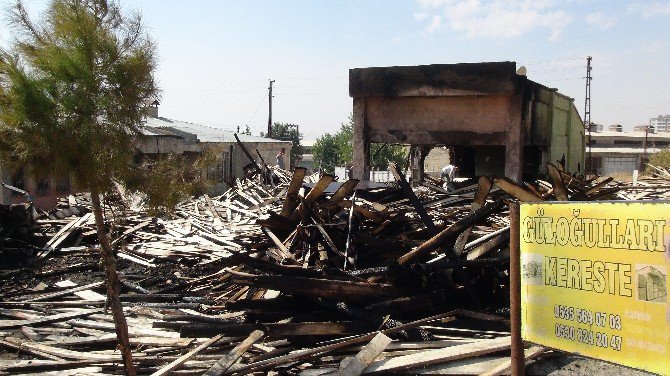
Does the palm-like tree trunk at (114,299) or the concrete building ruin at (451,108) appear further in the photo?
the concrete building ruin at (451,108)

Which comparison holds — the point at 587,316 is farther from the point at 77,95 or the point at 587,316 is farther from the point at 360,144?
the point at 360,144

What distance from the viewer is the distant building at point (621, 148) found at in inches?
2452

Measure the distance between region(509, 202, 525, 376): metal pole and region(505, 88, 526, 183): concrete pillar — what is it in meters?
11.4

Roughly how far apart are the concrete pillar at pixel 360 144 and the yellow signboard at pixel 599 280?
12.6m

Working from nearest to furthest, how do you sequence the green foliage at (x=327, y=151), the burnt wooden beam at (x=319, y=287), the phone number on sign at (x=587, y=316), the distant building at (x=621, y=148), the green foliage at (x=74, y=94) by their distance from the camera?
the phone number on sign at (x=587, y=316) → the green foliage at (x=74, y=94) → the burnt wooden beam at (x=319, y=287) → the distant building at (x=621, y=148) → the green foliage at (x=327, y=151)

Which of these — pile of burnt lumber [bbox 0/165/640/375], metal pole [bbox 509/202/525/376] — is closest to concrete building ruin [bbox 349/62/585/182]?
pile of burnt lumber [bbox 0/165/640/375]

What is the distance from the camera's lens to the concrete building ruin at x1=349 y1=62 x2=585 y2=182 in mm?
14586

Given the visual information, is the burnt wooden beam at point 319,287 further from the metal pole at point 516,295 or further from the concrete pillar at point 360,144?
the concrete pillar at point 360,144

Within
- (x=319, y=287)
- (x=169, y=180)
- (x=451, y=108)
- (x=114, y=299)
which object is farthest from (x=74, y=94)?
(x=451, y=108)

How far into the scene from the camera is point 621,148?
73250 millimetres

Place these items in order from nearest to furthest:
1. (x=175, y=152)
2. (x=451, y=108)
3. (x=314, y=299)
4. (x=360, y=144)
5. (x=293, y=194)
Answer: (x=314, y=299)
(x=175, y=152)
(x=293, y=194)
(x=451, y=108)
(x=360, y=144)

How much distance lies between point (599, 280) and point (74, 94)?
4.26 meters

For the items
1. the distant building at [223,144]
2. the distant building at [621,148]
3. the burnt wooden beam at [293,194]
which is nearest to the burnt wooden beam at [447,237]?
the burnt wooden beam at [293,194]

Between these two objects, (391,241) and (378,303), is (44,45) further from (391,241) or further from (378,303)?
(391,241)
